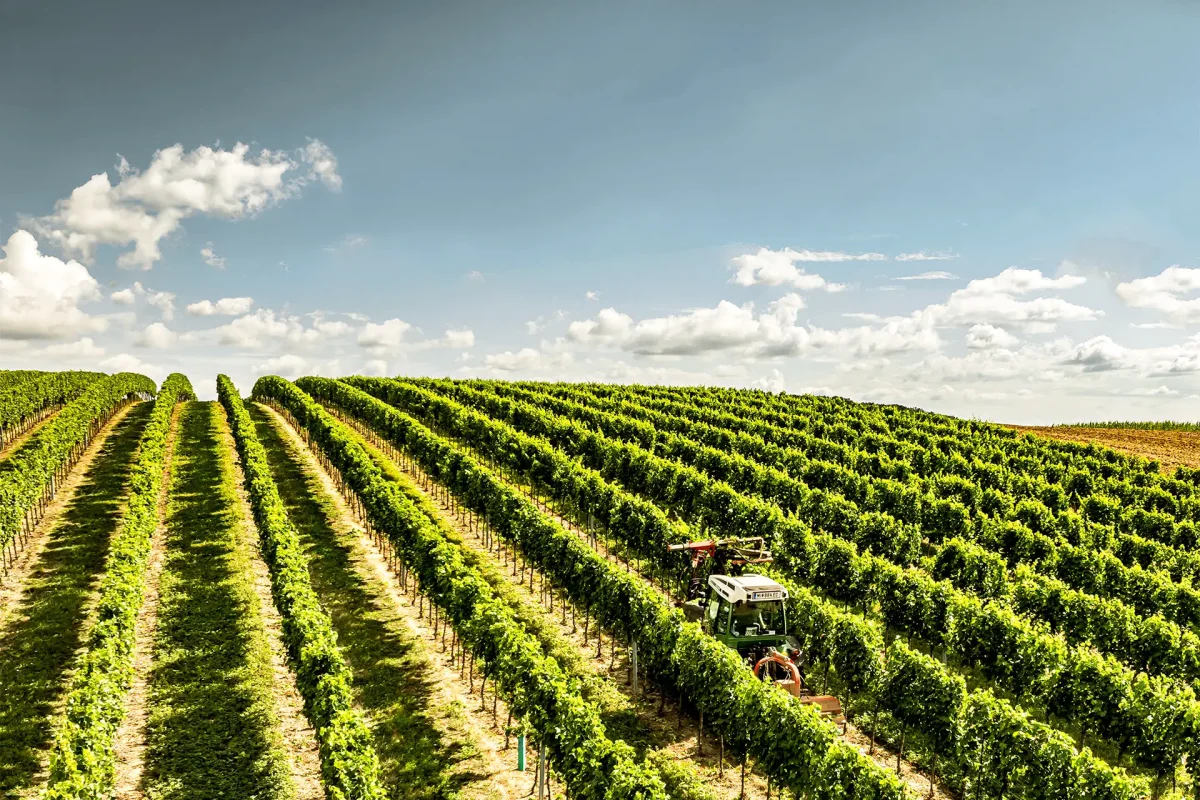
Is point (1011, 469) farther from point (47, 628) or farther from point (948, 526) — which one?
point (47, 628)

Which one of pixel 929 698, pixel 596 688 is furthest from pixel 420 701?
pixel 929 698

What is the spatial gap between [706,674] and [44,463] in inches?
1494

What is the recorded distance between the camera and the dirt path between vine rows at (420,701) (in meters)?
16.7

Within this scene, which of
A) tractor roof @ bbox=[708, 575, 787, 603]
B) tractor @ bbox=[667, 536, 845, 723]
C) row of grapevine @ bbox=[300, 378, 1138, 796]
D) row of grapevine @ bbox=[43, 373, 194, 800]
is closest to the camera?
row of grapevine @ bbox=[43, 373, 194, 800]

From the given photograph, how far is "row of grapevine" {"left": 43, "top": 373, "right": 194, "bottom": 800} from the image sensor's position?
47.0 ft

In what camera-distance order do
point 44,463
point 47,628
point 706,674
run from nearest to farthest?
point 706,674, point 47,628, point 44,463

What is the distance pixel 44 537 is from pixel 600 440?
30.3 m

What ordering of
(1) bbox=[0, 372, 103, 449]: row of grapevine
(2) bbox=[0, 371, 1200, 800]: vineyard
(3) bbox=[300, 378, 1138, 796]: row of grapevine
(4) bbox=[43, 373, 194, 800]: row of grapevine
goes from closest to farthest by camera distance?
(4) bbox=[43, 373, 194, 800]: row of grapevine → (3) bbox=[300, 378, 1138, 796]: row of grapevine → (2) bbox=[0, 371, 1200, 800]: vineyard → (1) bbox=[0, 372, 103, 449]: row of grapevine

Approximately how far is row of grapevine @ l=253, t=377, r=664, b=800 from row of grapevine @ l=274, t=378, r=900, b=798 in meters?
2.78

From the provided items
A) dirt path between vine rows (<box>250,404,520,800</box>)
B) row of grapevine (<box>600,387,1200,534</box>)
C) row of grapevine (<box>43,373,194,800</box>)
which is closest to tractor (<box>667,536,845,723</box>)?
dirt path between vine rows (<box>250,404,520,800</box>)

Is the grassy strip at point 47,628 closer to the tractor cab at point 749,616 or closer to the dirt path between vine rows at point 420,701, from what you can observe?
the dirt path between vine rows at point 420,701

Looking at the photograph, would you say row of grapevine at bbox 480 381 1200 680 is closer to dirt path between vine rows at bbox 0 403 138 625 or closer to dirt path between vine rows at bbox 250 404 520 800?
dirt path between vine rows at bbox 250 404 520 800

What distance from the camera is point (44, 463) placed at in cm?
3903

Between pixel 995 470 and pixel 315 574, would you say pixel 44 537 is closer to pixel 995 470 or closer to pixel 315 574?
pixel 315 574
